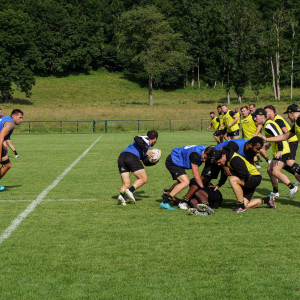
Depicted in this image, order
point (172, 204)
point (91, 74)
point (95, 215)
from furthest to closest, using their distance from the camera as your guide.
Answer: point (91, 74)
point (172, 204)
point (95, 215)

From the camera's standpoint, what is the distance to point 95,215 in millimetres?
7242

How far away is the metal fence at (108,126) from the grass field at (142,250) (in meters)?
29.4

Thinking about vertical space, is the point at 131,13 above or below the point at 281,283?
above

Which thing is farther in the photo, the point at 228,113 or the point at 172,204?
the point at 228,113

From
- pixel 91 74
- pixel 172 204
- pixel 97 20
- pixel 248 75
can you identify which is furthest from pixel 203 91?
pixel 172 204

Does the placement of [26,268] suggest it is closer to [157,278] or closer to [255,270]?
[157,278]

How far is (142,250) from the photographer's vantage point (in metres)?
5.18

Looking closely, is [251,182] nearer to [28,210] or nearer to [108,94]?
[28,210]

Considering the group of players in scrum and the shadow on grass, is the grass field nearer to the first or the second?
the group of players in scrum

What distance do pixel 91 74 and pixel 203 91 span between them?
93.6ft

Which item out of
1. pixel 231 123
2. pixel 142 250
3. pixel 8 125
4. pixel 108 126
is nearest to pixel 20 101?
pixel 108 126

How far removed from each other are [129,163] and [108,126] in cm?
3089

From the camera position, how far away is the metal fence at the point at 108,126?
37.9 meters

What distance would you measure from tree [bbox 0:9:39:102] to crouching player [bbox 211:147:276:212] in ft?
220
